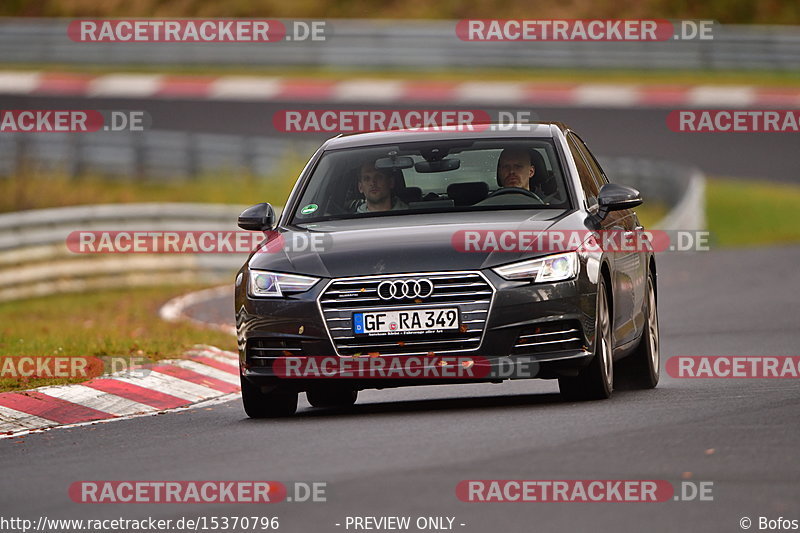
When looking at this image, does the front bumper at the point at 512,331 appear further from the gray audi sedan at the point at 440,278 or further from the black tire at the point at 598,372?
the black tire at the point at 598,372

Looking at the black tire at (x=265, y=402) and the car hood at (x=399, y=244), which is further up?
the car hood at (x=399, y=244)

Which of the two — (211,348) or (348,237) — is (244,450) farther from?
(211,348)

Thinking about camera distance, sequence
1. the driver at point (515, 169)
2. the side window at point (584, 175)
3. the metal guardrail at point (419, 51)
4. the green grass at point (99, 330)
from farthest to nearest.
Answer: the metal guardrail at point (419, 51) < the green grass at point (99, 330) < the side window at point (584, 175) < the driver at point (515, 169)

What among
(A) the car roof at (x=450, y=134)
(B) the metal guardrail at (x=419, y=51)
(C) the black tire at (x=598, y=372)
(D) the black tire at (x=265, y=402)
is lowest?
(D) the black tire at (x=265, y=402)

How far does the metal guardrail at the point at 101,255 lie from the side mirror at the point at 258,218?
12123 millimetres

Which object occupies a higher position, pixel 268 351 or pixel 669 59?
pixel 669 59

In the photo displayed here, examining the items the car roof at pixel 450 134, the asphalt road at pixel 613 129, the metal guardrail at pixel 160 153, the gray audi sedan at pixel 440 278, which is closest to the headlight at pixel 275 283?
the gray audi sedan at pixel 440 278

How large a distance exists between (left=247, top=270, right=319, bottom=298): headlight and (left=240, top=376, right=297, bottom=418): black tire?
549mm

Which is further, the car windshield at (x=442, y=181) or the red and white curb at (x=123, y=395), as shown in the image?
the red and white curb at (x=123, y=395)

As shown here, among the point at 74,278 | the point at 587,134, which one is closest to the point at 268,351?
the point at 74,278

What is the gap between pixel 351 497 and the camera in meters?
6.99

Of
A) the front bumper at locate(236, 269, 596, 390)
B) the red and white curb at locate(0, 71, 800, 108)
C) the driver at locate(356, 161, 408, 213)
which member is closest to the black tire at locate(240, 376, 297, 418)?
the front bumper at locate(236, 269, 596, 390)

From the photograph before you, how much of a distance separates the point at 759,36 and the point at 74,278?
66.1ft

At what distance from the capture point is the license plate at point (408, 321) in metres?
9.55
